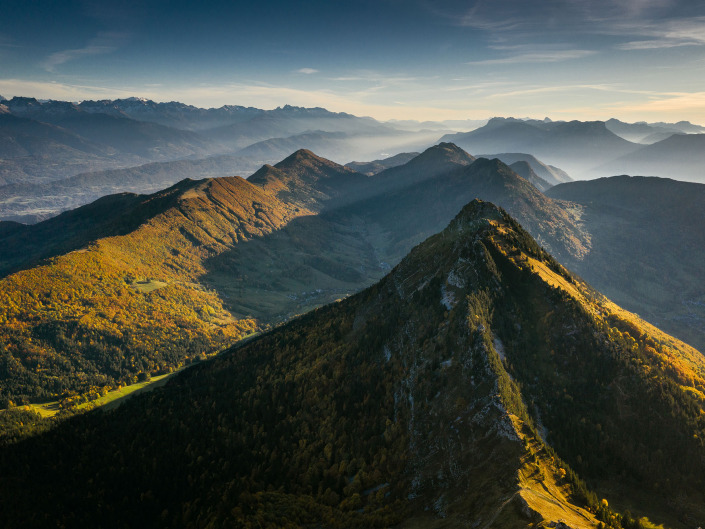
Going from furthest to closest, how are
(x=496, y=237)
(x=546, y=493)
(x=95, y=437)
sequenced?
(x=95, y=437) < (x=496, y=237) < (x=546, y=493)

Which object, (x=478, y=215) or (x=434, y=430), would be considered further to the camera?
(x=478, y=215)

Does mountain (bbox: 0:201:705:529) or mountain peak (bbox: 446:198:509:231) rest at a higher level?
mountain peak (bbox: 446:198:509:231)

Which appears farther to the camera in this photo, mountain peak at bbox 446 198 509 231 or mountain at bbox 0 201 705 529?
mountain peak at bbox 446 198 509 231

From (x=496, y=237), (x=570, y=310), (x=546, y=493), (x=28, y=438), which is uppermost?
(x=496, y=237)

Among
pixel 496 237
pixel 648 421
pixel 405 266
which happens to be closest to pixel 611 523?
pixel 648 421

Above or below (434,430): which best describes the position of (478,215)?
above

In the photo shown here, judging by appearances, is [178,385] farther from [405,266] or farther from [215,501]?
[405,266]

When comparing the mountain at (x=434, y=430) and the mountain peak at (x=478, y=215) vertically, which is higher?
the mountain peak at (x=478, y=215)

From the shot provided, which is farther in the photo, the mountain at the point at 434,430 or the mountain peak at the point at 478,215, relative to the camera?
the mountain peak at the point at 478,215
